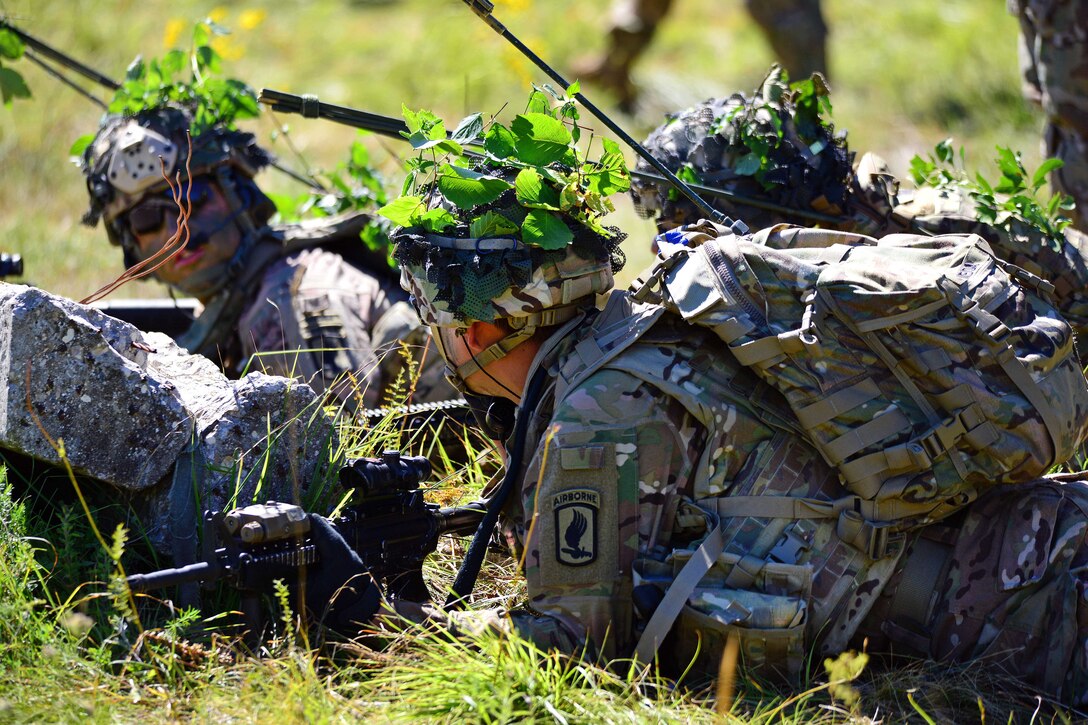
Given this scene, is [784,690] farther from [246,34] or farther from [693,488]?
[246,34]

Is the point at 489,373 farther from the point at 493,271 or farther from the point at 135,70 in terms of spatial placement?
the point at 135,70

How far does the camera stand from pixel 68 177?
11273 millimetres

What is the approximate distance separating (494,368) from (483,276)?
329 mm

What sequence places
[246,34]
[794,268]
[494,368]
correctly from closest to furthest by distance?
[794,268] → [494,368] → [246,34]

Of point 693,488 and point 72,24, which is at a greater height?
point 72,24

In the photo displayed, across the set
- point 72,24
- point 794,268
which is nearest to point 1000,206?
point 794,268

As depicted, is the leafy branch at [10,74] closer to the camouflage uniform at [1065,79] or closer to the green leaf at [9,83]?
the green leaf at [9,83]

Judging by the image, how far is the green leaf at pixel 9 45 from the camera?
5.66 metres

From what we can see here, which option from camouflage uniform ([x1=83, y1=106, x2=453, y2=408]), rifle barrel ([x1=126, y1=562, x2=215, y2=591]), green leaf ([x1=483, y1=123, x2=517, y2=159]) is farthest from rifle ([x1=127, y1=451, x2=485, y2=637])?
camouflage uniform ([x1=83, y1=106, x2=453, y2=408])

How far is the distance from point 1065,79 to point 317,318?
415 centimetres

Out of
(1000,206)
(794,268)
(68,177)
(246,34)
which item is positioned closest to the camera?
(794,268)

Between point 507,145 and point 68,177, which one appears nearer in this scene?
point 507,145

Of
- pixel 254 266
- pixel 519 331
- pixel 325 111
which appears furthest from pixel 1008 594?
pixel 254 266

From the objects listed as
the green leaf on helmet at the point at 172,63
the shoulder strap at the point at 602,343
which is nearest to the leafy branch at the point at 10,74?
the green leaf on helmet at the point at 172,63
